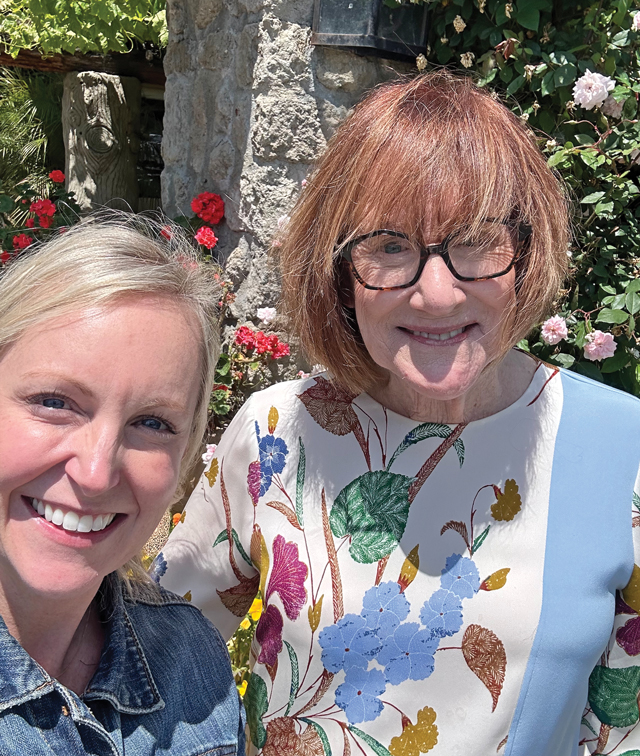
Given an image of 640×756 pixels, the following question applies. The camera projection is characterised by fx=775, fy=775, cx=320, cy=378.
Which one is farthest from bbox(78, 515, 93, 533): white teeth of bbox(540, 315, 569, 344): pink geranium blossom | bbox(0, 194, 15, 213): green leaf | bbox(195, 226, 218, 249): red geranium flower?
bbox(0, 194, 15, 213): green leaf

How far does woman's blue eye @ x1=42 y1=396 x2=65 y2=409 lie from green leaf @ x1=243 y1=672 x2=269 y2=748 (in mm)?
743

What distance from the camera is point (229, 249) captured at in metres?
3.12

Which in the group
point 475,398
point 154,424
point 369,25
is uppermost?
point 369,25

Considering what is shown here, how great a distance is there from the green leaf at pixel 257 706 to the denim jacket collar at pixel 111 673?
35 centimetres

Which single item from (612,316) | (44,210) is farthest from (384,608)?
(44,210)

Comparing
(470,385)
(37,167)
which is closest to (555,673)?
(470,385)

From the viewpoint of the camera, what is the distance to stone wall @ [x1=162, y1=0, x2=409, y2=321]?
2.64 metres

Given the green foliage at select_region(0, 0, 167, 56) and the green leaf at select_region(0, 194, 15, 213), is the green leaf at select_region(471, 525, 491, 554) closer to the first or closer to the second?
the green leaf at select_region(0, 194, 15, 213)

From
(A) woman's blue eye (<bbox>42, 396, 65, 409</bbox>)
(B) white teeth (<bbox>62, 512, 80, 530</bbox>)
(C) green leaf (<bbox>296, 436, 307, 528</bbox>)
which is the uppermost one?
(A) woman's blue eye (<bbox>42, 396, 65, 409</bbox>)

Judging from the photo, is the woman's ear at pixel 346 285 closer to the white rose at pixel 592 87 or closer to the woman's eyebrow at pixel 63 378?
the woman's eyebrow at pixel 63 378

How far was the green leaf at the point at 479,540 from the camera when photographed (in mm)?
1341

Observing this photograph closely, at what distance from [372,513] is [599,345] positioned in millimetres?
1245

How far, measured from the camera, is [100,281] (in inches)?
40.6

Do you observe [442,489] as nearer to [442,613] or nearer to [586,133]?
[442,613]
